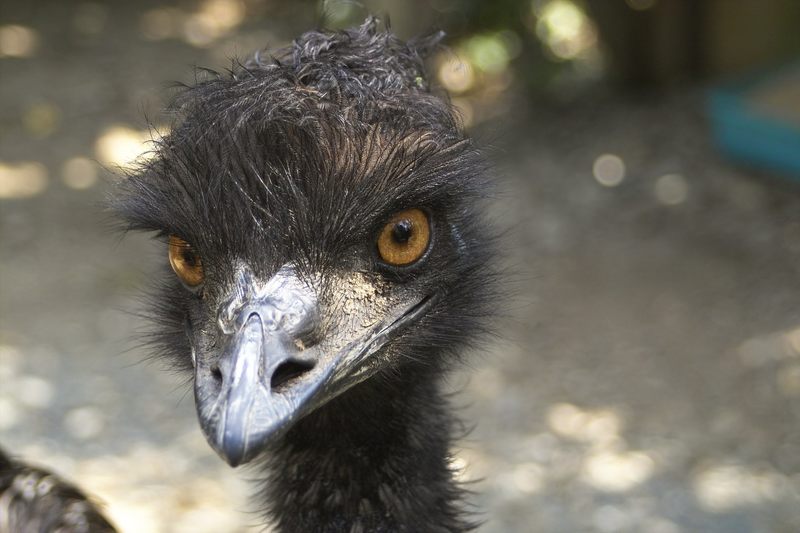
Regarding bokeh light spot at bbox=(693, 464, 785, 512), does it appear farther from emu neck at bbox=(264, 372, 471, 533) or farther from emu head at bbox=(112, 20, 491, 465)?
emu head at bbox=(112, 20, 491, 465)

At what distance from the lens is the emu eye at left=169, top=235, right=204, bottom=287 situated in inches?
Result: 64.9

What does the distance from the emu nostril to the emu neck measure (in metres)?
0.32

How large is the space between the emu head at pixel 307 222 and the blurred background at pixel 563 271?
15.7 inches

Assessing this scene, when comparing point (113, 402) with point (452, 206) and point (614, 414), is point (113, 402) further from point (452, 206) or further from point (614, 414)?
point (452, 206)

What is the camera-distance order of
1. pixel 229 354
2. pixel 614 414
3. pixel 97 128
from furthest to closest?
pixel 97 128, pixel 614 414, pixel 229 354

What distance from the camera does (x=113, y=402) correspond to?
416 centimetres

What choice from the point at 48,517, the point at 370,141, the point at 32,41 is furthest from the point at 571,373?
the point at 32,41

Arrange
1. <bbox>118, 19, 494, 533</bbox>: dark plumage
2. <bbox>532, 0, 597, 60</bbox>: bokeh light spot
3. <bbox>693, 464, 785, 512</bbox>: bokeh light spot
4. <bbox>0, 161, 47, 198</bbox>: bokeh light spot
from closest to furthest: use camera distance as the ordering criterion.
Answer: <bbox>118, 19, 494, 533</bbox>: dark plumage → <bbox>693, 464, 785, 512</bbox>: bokeh light spot → <bbox>0, 161, 47, 198</bbox>: bokeh light spot → <bbox>532, 0, 597, 60</bbox>: bokeh light spot

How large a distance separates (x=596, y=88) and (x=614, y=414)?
9.95ft

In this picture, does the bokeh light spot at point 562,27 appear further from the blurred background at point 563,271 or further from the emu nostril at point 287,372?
the emu nostril at point 287,372

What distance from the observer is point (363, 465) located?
1830 millimetres

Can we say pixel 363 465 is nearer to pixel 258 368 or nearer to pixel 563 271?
pixel 258 368

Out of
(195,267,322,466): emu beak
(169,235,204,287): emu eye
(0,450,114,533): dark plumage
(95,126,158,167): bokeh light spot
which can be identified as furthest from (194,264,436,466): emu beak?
(95,126,158,167): bokeh light spot

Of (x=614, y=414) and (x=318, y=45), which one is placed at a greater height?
(x=614, y=414)
